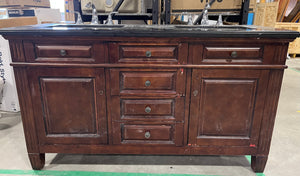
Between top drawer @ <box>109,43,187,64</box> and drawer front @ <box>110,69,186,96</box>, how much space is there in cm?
6

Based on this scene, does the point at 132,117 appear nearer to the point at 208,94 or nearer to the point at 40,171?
the point at 208,94

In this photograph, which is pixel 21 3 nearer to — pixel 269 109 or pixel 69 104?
pixel 69 104

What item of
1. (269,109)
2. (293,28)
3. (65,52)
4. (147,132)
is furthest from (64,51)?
(293,28)

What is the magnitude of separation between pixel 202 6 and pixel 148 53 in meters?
0.93

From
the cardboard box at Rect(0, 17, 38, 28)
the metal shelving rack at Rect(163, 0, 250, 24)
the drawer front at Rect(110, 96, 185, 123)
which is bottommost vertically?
the drawer front at Rect(110, 96, 185, 123)

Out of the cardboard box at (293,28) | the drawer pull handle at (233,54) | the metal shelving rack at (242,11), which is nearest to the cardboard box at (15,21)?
the metal shelving rack at (242,11)

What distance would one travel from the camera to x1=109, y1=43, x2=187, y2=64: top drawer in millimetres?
1176

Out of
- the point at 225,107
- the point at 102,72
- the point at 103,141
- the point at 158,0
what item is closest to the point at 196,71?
the point at 225,107

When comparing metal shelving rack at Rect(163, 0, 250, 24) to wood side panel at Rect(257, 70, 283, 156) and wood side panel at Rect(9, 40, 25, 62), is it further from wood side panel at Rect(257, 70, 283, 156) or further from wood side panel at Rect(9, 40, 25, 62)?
wood side panel at Rect(9, 40, 25, 62)

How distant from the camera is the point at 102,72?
1221 millimetres

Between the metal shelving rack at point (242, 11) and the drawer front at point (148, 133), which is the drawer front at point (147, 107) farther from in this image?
the metal shelving rack at point (242, 11)

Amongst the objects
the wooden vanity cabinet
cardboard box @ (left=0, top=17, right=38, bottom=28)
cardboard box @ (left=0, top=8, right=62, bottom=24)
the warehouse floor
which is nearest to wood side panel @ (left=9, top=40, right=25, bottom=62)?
the wooden vanity cabinet

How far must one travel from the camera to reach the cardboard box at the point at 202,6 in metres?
1.81

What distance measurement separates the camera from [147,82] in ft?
4.06
